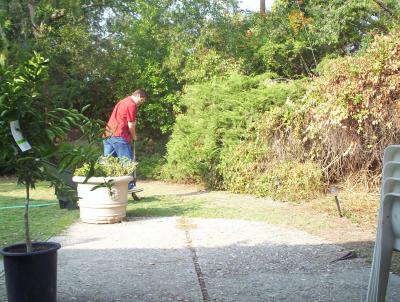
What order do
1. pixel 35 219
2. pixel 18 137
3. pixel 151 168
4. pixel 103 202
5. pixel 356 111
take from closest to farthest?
pixel 18 137 < pixel 103 202 < pixel 35 219 < pixel 356 111 < pixel 151 168

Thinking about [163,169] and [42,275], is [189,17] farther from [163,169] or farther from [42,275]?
[42,275]

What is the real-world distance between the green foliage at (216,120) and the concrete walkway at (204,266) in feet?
12.4

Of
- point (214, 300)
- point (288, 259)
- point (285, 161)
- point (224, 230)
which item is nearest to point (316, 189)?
point (285, 161)

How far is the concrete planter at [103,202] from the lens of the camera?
6.59m

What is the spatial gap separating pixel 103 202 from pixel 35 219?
1.25 metres

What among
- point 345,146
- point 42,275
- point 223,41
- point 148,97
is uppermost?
point 223,41

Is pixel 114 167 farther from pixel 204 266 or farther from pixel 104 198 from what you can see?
pixel 204 266

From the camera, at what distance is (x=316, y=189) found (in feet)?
28.4

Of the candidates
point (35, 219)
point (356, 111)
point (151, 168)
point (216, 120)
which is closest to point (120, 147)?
point (35, 219)

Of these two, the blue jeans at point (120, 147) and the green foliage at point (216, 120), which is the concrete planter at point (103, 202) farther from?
the green foliage at point (216, 120)

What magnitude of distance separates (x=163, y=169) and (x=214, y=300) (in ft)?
28.8

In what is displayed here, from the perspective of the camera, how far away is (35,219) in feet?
23.6

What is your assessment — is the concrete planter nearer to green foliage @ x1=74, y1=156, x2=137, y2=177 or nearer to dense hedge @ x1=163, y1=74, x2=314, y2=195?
green foliage @ x1=74, y1=156, x2=137, y2=177

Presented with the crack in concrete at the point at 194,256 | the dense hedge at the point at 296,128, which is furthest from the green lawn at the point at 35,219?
the dense hedge at the point at 296,128
